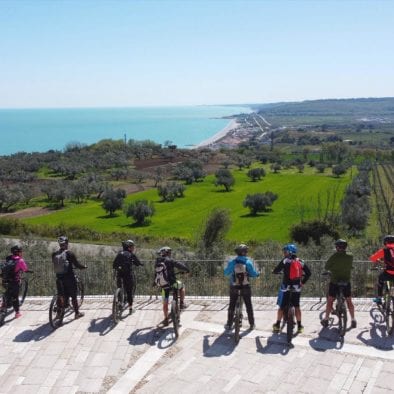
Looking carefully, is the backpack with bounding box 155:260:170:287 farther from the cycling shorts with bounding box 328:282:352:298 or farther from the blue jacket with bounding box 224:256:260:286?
the cycling shorts with bounding box 328:282:352:298

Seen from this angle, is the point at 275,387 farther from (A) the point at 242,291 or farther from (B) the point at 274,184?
(B) the point at 274,184

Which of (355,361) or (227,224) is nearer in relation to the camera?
(355,361)

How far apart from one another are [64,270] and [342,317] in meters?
5.74

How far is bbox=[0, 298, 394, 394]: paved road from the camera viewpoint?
27.5 ft

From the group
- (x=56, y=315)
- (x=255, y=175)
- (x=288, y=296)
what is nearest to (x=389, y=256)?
(x=288, y=296)

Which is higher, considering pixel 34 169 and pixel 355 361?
pixel 355 361

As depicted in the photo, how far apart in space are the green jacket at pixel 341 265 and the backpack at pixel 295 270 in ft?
2.40

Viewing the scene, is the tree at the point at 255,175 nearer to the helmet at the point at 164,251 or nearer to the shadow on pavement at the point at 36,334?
the shadow on pavement at the point at 36,334

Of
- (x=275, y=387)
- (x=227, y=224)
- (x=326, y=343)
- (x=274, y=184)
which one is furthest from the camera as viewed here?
(x=274, y=184)

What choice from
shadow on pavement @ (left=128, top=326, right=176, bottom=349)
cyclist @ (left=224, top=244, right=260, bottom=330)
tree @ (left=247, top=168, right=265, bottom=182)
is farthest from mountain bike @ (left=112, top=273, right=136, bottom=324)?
tree @ (left=247, top=168, right=265, bottom=182)

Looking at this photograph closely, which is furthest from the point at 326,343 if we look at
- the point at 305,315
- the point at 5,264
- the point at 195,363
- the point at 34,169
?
the point at 34,169

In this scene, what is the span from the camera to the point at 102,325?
1086cm

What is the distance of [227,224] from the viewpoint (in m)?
39.5

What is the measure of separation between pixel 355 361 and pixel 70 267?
597cm
